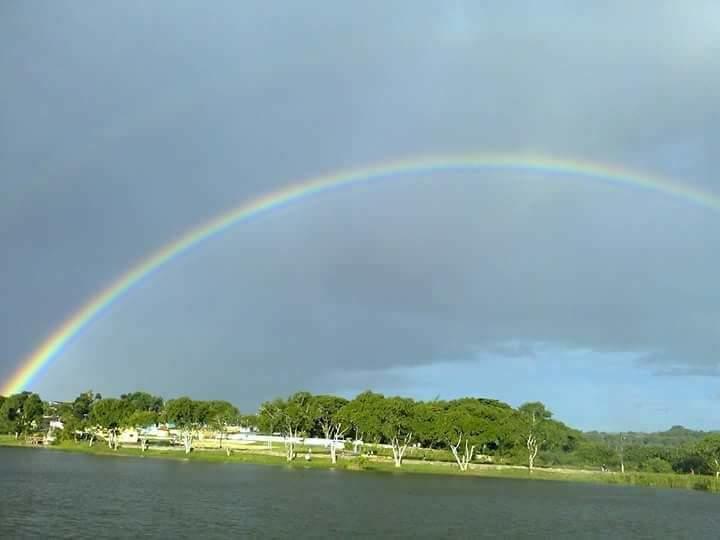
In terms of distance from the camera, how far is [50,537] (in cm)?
3688

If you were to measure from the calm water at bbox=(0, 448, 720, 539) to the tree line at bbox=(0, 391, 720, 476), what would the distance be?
2862 cm

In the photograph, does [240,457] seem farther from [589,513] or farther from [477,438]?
[589,513]

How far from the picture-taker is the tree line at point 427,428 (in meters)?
121

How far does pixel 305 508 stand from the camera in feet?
181

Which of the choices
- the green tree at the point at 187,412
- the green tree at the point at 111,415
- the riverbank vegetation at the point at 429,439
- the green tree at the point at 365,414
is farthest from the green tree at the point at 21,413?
the green tree at the point at 365,414

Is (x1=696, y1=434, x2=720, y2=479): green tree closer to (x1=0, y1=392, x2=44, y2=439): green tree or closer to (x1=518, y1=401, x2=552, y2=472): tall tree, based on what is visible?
(x1=518, y1=401, x2=552, y2=472): tall tree

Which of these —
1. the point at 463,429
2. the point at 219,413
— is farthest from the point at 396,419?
the point at 219,413

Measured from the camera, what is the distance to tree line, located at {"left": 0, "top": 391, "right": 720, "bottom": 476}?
121312 mm

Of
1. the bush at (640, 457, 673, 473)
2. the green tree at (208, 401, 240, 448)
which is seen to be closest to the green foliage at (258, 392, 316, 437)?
the green tree at (208, 401, 240, 448)

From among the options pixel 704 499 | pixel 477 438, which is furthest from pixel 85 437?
pixel 704 499

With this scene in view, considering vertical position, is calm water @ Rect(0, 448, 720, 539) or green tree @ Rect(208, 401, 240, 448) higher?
green tree @ Rect(208, 401, 240, 448)

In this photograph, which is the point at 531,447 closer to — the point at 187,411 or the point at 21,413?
the point at 187,411

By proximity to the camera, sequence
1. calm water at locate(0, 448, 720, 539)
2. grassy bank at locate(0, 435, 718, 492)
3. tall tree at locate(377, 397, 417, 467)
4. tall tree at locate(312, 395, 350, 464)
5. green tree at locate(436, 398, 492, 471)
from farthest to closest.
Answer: tall tree at locate(312, 395, 350, 464)
tall tree at locate(377, 397, 417, 467)
green tree at locate(436, 398, 492, 471)
grassy bank at locate(0, 435, 718, 492)
calm water at locate(0, 448, 720, 539)

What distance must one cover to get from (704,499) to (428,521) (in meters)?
59.7
